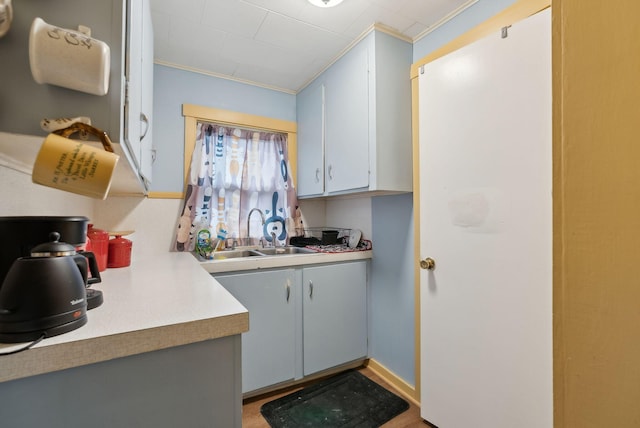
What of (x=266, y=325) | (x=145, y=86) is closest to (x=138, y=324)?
(x=145, y=86)

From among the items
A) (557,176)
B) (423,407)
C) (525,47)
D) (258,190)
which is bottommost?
(423,407)

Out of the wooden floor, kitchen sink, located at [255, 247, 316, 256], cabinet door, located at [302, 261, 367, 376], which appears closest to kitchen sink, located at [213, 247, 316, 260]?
kitchen sink, located at [255, 247, 316, 256]

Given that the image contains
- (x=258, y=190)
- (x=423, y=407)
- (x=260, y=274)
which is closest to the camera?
→ (x=423, y=407)

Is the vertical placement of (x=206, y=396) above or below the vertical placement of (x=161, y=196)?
below

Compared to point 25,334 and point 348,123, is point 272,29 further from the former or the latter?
point 25,334

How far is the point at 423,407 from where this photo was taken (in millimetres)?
1537

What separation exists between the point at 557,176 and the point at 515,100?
989 mm

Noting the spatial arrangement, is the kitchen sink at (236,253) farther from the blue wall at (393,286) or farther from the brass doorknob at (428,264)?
the brass doorknob at (428,264)

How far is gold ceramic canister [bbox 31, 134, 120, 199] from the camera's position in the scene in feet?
1.65

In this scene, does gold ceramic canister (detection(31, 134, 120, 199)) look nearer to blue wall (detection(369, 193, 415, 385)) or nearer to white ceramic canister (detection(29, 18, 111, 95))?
white ceramic canister (detection(29, 18, 111, 95))

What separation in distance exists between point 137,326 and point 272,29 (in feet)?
5.86

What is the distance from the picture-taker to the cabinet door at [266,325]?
1.66m

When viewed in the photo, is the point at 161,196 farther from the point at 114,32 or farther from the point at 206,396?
the point at 206,396

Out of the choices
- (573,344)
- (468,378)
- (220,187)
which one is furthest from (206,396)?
(220,187)
